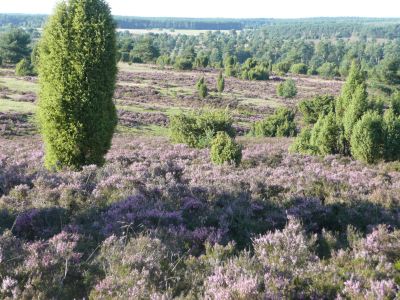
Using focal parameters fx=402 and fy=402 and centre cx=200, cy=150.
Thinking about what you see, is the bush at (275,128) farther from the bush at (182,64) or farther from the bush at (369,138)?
the bush at (182,64)

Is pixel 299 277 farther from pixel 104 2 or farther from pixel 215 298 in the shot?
pixel 104 2

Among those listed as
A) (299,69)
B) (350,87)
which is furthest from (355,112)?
(299,69)

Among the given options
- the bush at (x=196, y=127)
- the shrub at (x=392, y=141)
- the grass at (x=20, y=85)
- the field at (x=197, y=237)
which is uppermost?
the field at (x=197, y=237)

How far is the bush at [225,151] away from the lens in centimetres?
1586

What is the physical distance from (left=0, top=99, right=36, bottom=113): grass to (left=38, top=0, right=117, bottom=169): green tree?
30.6 m

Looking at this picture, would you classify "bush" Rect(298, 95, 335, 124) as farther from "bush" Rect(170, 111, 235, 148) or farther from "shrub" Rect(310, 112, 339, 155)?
"shrub" Rect(310, 112, 339, 155)

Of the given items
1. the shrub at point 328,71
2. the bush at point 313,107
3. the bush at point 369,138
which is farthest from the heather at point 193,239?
the shrub at point 328,71

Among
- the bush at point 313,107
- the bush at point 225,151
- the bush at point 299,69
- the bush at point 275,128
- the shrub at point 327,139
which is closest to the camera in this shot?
the bush at point 225,151

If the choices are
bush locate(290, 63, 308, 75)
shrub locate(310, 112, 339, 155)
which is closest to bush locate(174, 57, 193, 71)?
bush locate(290, 63, 308, 75)

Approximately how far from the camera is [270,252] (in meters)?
5.52

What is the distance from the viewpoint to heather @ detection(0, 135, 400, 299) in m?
4.51

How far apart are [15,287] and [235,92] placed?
74516 mm

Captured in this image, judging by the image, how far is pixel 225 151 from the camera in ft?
52.0

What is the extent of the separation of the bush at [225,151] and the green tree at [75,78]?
15.5 ft
